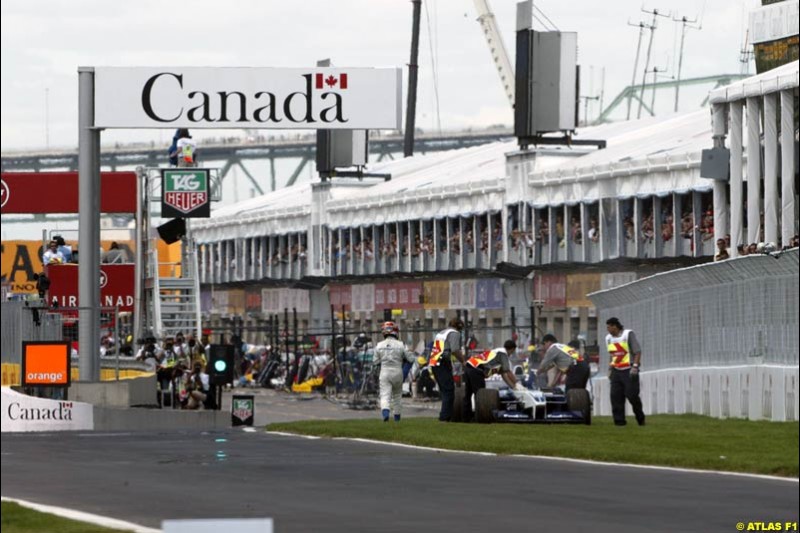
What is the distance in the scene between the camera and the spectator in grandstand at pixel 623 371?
92.9 ft

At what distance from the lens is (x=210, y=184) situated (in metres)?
47.8

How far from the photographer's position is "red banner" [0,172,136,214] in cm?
4947

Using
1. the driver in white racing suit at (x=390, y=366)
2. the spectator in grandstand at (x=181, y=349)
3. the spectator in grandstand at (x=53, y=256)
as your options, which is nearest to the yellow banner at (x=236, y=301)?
the spectator in grandstand at (x=181, y=349)

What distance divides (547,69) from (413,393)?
812 inches

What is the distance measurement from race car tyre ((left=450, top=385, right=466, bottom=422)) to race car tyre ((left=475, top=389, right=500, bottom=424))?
52cm

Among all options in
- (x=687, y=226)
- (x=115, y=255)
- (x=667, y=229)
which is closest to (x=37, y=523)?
(x=115, y=255)

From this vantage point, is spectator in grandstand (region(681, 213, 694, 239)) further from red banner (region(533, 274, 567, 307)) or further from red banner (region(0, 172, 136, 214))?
red banner (region(0, 172, 136, 214))

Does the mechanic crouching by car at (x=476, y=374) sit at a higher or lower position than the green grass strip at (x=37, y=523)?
higher

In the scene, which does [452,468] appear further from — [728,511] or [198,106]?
[198,106]

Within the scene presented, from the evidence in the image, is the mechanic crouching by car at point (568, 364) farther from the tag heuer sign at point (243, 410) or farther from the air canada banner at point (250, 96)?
the air canada banner at point (250, 96)

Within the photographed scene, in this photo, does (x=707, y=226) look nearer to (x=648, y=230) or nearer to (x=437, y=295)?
(x=648, y=230)

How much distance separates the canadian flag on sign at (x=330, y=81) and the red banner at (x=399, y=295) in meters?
31.6

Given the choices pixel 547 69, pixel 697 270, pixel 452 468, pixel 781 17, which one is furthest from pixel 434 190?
pixel 452 468

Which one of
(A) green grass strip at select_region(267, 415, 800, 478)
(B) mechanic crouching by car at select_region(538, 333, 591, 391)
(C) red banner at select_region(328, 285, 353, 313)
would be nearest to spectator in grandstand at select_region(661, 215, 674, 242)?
(C) red banner at select_region(328, 285, 353, 313)
